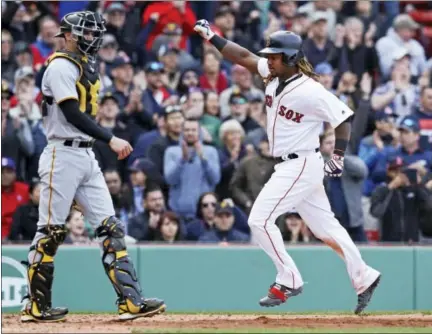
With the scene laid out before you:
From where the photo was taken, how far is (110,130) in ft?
42.8

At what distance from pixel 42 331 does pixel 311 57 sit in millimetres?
8098

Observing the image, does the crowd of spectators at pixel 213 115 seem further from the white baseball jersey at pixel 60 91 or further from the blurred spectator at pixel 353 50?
the white baseball jersey at pixel 60 91

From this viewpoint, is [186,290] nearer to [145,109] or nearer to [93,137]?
[145,109]

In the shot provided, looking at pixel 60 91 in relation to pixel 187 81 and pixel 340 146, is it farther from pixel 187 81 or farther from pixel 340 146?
pixel 187 81

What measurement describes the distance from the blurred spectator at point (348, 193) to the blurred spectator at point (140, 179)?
183cm

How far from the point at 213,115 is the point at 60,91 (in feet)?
18.7

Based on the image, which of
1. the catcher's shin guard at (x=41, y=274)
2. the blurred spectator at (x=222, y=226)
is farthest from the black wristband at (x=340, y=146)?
the blurred spectator at (x=222, y=226)

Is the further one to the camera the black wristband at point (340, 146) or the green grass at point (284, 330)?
the black wristband at point (340, 146)

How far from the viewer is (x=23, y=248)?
11.5m

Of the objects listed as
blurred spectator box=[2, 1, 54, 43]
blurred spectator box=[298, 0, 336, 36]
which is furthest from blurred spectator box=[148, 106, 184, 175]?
blurred spectator box=[298, 0, 336, 36]

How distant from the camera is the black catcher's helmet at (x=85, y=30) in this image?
8352 millimetres

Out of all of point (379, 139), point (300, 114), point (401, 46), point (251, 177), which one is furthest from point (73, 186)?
point (401, 46)

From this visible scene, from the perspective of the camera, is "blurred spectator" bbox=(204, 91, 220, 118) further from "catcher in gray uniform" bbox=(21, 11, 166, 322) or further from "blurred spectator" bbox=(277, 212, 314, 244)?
"catcher in gray uniform" bbox=(21, 11, 166, 322)

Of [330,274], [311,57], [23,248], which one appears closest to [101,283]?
[23,248]
